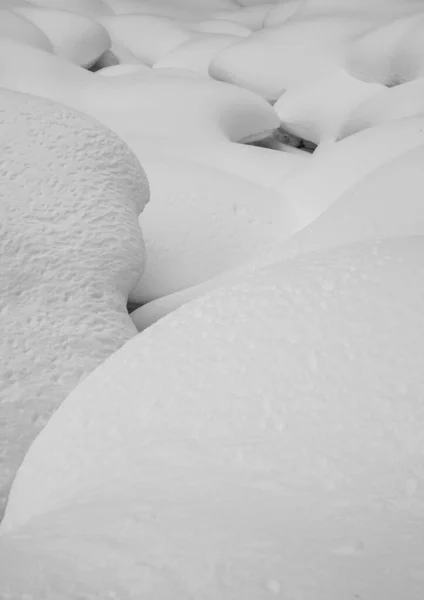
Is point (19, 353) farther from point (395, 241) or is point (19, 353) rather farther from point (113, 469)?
point (395, 241)

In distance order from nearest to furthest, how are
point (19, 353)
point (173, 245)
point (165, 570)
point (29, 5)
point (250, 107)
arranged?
point (165, 570) → point (19, 353) → point (173, 245) → point (250, 107) → point (29, 5)

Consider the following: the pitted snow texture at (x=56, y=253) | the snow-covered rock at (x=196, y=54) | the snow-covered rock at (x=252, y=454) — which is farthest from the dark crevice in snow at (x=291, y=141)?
the snow-covered rock at (x=252, y=454)

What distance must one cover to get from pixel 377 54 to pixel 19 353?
3.35 feet

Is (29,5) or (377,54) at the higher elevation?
(377,54)

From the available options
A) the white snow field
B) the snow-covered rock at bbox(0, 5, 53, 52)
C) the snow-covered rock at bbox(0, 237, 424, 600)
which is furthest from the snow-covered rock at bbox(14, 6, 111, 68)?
the snow-covered rock at bbox(0, 237, 424, 600)

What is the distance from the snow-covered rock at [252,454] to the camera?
22 centimetres

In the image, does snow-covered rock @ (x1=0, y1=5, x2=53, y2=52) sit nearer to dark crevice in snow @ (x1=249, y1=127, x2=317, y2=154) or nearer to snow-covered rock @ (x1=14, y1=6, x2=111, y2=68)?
snow-covered rock @ (x1=14, y1=6, x2=111, y2=68)

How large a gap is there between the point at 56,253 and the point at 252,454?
285 millimetres

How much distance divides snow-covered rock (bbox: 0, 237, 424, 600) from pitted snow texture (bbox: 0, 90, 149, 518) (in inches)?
2.2

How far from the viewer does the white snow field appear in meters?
0.23

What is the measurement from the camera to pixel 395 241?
424 mm

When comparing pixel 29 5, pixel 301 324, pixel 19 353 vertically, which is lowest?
pixel 29 5

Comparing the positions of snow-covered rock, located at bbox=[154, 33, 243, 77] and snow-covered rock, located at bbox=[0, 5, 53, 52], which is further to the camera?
snow-covered rock, located at bbox=[154, 33, 243, 77]

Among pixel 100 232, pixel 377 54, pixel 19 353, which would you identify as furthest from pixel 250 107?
pixel 19 353
